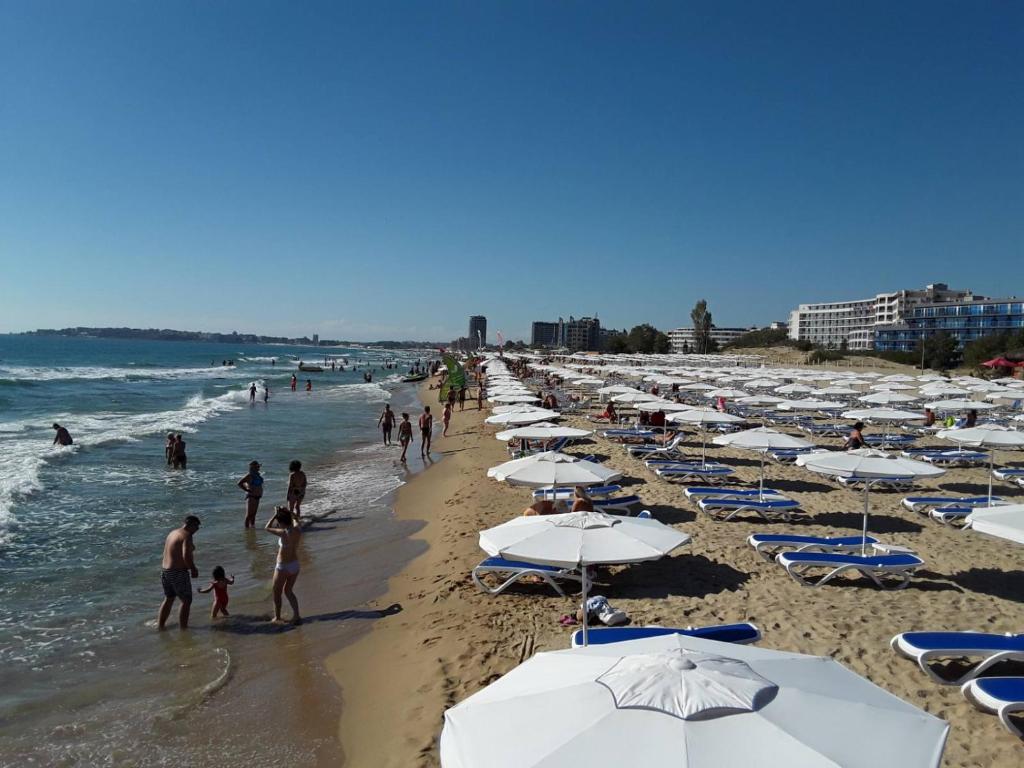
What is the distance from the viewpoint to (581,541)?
17.0ft

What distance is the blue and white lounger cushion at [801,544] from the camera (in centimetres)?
773

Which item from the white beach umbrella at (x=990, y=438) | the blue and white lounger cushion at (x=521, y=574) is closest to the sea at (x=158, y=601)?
the blue and white lounger cushion at (x=521, y=574)

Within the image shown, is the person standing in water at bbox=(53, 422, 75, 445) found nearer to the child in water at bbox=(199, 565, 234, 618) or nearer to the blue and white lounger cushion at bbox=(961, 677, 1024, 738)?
the child in water at bbox=(199, 565, 234, 618)

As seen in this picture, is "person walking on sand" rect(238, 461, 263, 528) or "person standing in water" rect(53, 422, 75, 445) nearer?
"person walking on sand" rect(238, 461, 263, 528)

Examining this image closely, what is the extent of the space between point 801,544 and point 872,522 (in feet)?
8.46

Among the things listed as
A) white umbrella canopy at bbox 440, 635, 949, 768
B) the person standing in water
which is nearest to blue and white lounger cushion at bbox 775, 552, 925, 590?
white umbrella canopy at bbox 440, 635, 949, 768

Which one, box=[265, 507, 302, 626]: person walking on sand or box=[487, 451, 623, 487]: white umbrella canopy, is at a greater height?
box=[487, 451, 623, 487]: white umbrella canopy

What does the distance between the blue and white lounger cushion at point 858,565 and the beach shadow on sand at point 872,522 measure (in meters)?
2.13

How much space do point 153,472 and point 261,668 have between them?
1102 centimetres

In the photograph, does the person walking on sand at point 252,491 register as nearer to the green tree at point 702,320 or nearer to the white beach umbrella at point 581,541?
the white beach umbrella at point 581,541

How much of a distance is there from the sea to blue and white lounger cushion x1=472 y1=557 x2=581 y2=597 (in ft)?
4.69

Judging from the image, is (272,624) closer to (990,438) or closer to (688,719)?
(688,719)

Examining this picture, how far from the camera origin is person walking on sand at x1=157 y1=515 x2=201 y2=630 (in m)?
6.81

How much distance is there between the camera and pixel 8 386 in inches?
1618
